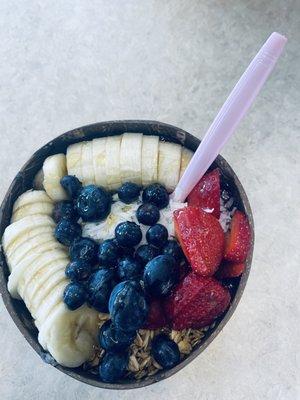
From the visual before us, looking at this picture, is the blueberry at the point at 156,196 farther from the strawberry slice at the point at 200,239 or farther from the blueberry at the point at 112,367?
the blueberry at the point at 112,367

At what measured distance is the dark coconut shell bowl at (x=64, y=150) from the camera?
91 cm

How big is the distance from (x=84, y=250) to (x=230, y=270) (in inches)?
9.6

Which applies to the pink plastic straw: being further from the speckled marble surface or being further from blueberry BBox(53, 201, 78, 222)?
the speckled marble surface

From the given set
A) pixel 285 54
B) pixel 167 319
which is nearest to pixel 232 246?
pixel 167 319

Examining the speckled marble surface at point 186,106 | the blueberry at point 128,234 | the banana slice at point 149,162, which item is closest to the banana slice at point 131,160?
the banana slice at point 149,162

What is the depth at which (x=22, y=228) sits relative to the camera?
3.25ft

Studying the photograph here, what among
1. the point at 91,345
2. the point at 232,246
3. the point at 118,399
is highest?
the point at 232,246

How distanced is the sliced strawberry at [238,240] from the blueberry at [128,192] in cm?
17

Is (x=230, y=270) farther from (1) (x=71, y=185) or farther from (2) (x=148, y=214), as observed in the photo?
(1) (x=71, y=185)

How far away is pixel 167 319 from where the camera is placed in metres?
0.94

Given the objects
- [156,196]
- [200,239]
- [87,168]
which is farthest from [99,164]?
[200,239]

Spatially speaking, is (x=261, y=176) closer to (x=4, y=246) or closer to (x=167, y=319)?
(x=167, y=319)

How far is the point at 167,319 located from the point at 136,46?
30.5 inches

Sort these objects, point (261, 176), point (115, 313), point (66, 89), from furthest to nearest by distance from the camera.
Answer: point (66, 89) → point (261, 176) → point (115, 313)
